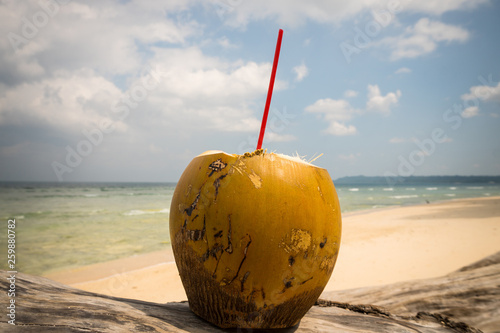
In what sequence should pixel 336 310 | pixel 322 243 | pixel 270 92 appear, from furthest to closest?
pixel 336 310 → pixel 270 92 → pixel 322 243

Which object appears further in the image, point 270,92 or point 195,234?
point 270,92

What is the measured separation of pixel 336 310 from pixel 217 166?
1.47 metres

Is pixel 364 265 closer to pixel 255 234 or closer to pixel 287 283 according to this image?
pixel 287 283

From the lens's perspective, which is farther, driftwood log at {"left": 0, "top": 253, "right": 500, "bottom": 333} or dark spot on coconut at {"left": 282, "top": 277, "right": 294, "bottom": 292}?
dark spot on coconut at {"left": 282, "top": 277, "right": 294, "bottom": 292}

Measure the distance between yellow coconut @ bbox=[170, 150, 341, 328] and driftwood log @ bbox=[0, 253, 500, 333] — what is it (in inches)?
10.4

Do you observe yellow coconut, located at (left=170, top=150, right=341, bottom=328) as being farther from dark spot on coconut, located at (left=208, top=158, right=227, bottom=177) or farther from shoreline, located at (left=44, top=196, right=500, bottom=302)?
shoreline, located at (left=44, top=196, right=500, bottom=302)

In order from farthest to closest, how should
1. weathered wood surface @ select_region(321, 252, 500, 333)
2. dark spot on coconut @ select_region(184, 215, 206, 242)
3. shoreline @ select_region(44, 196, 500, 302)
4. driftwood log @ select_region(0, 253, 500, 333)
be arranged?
shoreline @ select_region(44, 196, 500, 302), weathered wood surface @ select_region(321, 252, 500, 333), dark spot on coconut @ select_region(184, 215, 206, 242), driftwood log @ select_region(0, 253, 500, 333)

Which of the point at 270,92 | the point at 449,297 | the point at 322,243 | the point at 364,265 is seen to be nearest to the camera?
the point at 322,243

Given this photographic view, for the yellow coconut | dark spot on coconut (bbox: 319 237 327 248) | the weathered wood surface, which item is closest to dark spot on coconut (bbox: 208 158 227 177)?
the yellow coconut

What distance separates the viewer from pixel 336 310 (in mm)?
2244

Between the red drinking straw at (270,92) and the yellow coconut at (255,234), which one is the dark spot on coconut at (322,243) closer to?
the yellow coconut at (255,234)

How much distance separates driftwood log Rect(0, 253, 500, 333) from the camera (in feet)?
4.64

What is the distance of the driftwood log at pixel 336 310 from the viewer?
1.41m

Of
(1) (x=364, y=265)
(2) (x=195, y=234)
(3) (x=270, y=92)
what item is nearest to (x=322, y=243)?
(2) (x=195, y=234)
